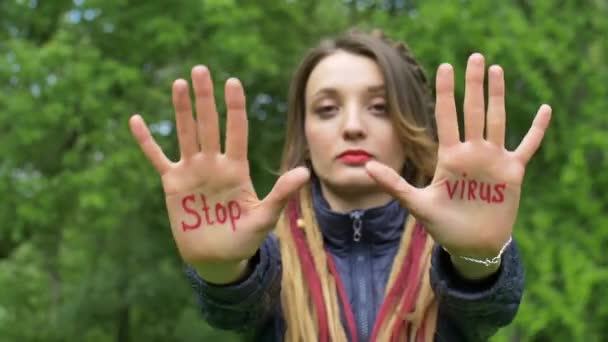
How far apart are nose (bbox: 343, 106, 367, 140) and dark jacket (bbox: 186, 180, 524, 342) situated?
178 mm

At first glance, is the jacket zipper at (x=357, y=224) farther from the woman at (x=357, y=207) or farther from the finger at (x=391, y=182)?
the finger at (x=391, y=182)

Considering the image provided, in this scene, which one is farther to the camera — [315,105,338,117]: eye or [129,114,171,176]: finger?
[315,105,338,117]: eye

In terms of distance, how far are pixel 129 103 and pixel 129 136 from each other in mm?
221

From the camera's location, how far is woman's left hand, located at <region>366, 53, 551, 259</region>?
1531 mm

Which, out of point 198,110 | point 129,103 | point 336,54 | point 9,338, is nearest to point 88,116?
point 129,103

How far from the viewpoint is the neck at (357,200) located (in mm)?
1953

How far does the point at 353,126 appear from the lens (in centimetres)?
189

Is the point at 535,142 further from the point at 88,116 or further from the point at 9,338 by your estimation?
the point at 9,338

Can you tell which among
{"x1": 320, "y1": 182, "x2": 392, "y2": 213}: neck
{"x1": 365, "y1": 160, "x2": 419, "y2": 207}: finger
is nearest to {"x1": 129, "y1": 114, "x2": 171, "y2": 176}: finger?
{"x1": 365, "y1": 160, "x2": 419, "y2": 207}: finger

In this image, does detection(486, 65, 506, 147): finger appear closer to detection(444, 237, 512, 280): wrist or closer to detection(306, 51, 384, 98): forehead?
detection(444, 237, 512, 280): wrist

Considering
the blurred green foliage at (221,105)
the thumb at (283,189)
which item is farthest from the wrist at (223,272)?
the blurred green foliage at (221,105)

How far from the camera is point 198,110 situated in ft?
5.16

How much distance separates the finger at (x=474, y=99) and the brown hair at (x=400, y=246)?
0.41 metres

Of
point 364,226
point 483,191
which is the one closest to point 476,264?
point 483,191
